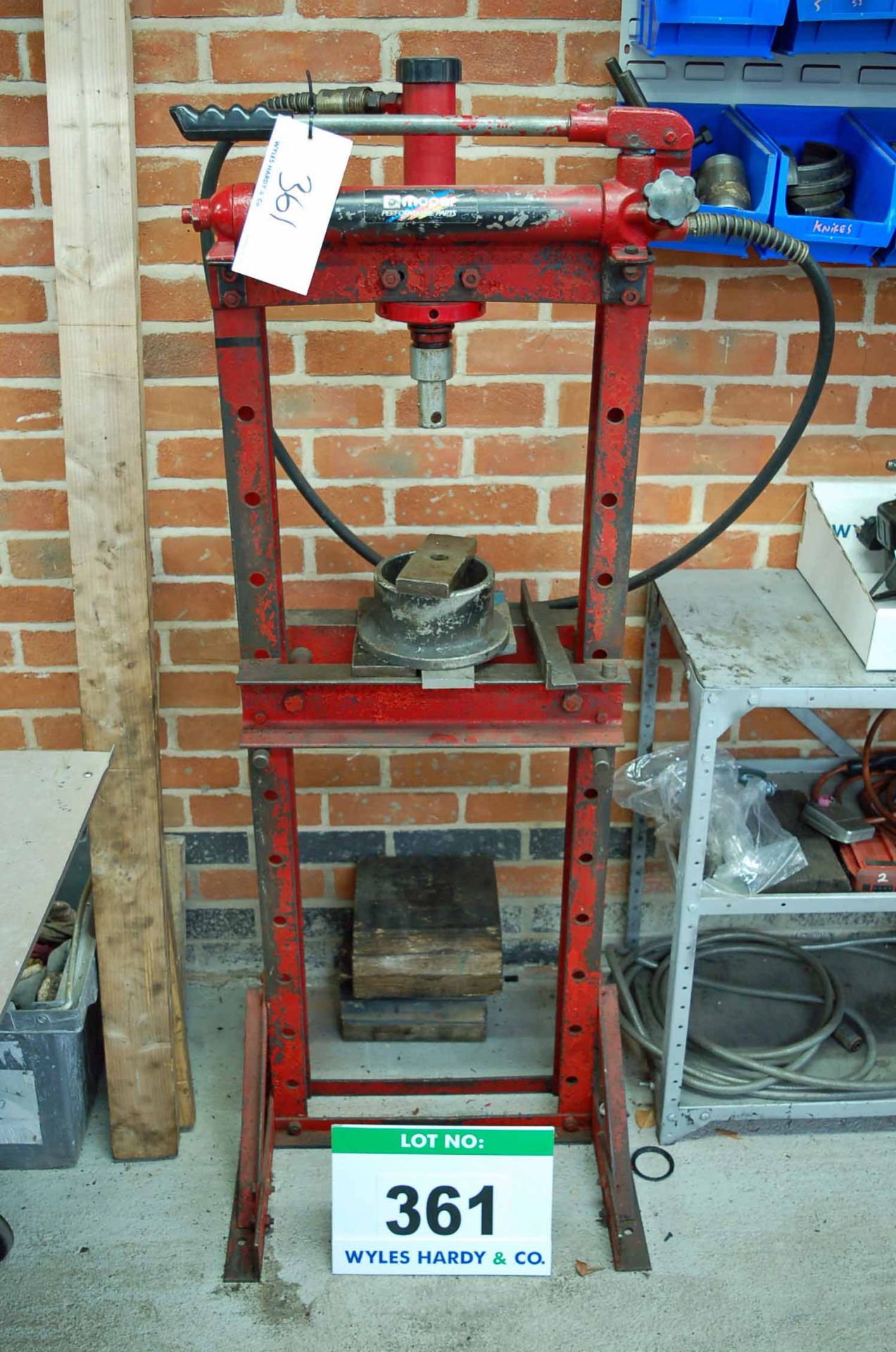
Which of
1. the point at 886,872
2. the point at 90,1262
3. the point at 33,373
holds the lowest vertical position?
the point at 90,1262

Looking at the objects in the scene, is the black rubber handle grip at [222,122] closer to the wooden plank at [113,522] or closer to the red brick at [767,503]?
the wooden plank at [113,522]

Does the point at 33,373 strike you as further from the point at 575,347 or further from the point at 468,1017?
the point at 468,1017

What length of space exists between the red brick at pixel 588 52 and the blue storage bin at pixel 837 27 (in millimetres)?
241

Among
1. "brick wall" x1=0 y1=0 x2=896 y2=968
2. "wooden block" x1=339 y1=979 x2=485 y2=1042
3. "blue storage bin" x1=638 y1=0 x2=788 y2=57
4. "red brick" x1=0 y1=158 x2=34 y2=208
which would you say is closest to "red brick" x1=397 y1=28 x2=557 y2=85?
"brick wall" x1=0 y1=0 x2=896 y2=968

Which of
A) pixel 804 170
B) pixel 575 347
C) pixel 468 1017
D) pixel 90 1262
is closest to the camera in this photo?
pixel 804 170

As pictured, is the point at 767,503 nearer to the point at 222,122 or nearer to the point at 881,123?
the point at 881,123

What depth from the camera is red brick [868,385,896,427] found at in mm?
2061

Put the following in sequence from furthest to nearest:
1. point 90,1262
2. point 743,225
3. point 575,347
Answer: point 575,347
point 90,1262
point 743,225

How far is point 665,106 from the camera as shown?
1.82 m

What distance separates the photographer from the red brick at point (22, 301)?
75.5 inches

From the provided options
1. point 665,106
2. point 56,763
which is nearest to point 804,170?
point 665,106

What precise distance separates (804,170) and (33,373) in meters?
1.16

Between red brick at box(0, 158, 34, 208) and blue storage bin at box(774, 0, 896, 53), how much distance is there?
1074mm

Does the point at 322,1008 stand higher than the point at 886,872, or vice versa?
the point at 886,872
